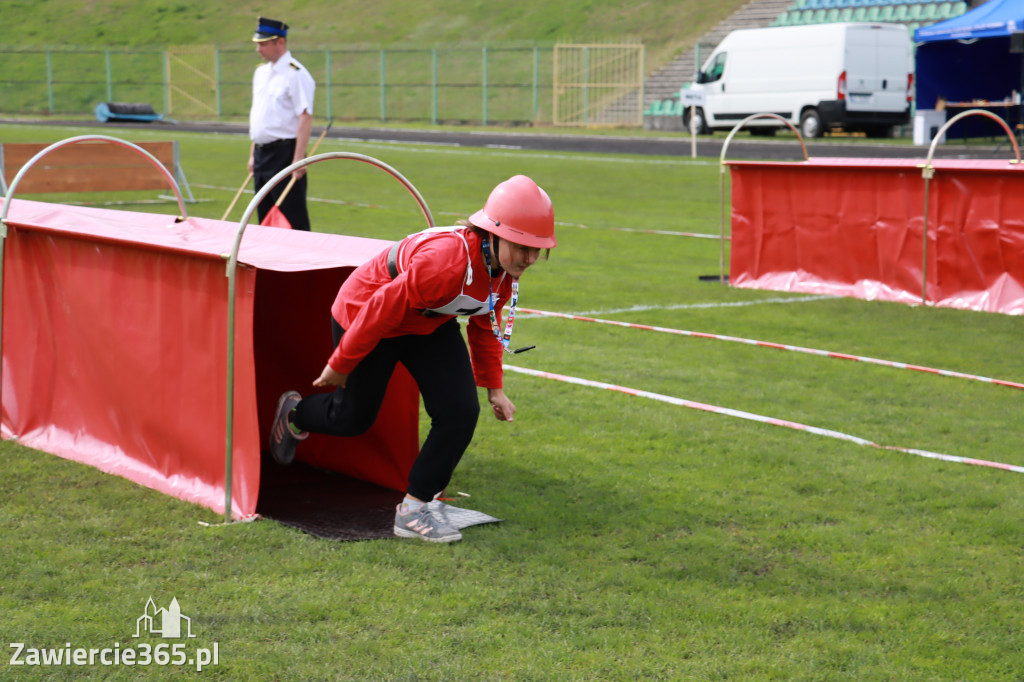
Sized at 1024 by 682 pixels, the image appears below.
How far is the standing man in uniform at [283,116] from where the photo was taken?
32.6 ft

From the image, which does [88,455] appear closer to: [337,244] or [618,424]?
[337,244]

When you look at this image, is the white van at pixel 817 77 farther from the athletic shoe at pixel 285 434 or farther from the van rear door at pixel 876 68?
the athletic shoe at pixel 285 434

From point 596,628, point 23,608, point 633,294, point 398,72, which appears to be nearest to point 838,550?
point 596,628

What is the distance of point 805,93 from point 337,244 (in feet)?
91.7

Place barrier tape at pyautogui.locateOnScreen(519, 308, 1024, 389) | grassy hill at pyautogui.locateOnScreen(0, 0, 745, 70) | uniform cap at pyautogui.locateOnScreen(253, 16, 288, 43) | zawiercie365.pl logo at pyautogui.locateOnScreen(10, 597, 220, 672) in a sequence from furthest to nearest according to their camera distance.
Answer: grassy hill at pyautogui.locateOnScreen(0, 0, 745, 70) < uniform cap at pyautogui.locateOnScreen(253, 16, 288, 43) < barrier tape at pyautogui.locateOnScreen(519, 308, 1024, 389) < zawiercie365.pl logo at pyautogui.locateOnScreen(10, 597, 220, 672)

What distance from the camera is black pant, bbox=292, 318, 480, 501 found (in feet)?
15.9

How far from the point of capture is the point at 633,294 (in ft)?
36.4

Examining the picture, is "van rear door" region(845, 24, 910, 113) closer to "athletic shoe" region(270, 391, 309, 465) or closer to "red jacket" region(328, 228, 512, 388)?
"athletic shoe" region(270, 391, 309, 465)

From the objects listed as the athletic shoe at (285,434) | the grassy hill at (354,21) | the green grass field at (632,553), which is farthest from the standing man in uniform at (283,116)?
the grassy hill at (354,21)

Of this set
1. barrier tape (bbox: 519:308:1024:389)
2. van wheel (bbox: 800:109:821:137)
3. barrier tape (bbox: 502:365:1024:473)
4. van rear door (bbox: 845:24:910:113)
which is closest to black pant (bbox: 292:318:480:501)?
barrier tape (bbox: 502:365:1024:473)

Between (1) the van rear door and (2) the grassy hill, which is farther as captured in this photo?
(2) the grassy hill

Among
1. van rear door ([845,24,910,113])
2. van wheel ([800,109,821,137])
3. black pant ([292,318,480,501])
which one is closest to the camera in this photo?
black pant ([292,318,480,501])

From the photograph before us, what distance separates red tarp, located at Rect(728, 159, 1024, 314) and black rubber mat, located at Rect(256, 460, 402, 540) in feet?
21.1

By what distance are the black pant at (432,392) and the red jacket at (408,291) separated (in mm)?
109
